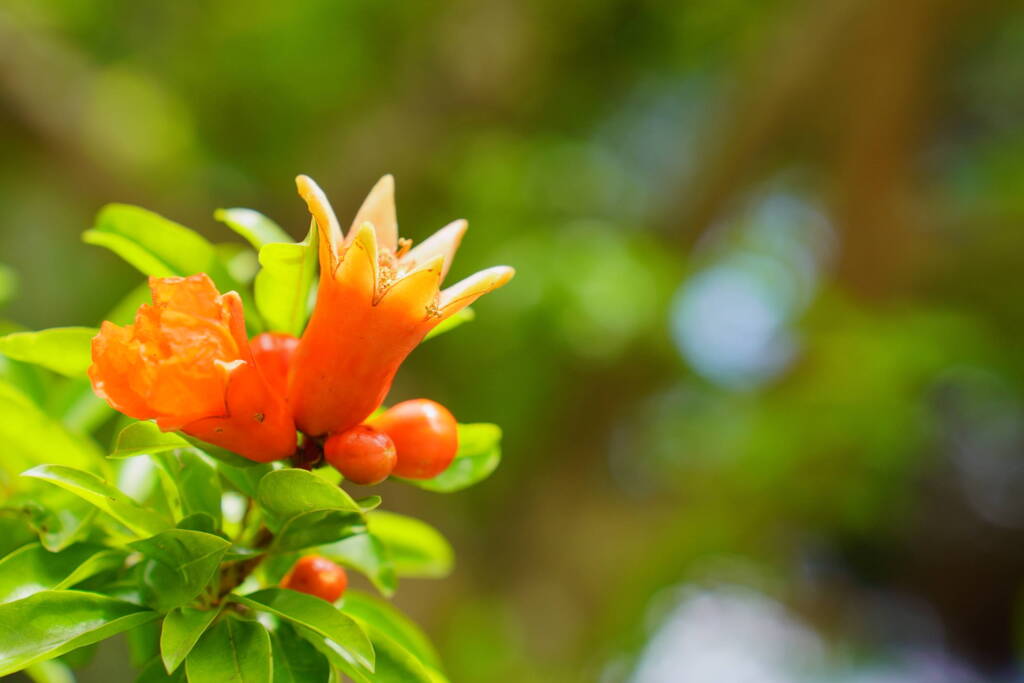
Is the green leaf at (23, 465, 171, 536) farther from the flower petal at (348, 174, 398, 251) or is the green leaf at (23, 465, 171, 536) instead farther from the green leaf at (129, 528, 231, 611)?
the flower petal at (348, 174, 398, 251)

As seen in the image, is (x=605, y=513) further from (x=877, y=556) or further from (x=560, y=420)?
(x=877, y=556)

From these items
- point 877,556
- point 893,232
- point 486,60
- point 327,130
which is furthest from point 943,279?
point 327,130

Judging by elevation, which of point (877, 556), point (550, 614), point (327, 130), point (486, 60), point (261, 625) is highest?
point (486, 60)

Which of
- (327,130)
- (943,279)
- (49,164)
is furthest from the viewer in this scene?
(943,279)

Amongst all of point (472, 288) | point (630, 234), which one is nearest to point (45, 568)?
point (472, 288)

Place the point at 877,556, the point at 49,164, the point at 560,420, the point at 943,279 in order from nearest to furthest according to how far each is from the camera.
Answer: the point at 49,164
the point at 560,420
the point at 943,279
the point at 877,556

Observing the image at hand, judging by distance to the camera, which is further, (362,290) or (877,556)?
(877,556)

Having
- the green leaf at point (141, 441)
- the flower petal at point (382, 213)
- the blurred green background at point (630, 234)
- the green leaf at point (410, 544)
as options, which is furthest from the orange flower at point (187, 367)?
the blurred green background at point (630, 234)
